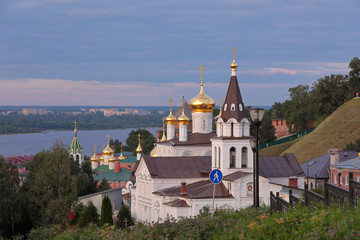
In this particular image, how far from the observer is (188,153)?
126 feet

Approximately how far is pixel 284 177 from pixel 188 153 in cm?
856

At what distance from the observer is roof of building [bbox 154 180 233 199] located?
2820cm

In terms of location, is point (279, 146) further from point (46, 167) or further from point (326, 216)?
point (326, 216)

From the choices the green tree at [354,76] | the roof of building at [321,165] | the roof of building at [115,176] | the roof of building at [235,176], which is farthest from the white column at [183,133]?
the green tree at [354,76]

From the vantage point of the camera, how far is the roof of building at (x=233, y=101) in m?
29.7

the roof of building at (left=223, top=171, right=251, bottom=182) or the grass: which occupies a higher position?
the grass

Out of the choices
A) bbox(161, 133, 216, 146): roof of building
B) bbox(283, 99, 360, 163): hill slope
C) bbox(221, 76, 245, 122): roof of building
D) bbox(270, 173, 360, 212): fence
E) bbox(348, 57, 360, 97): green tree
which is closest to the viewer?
bbox(270, 173, 360, 212): fence

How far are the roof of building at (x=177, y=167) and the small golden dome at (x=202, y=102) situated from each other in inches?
271

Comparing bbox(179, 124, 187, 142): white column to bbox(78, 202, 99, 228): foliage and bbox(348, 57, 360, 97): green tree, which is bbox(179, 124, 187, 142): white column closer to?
bbox(78, 202, 99, 228): foliage

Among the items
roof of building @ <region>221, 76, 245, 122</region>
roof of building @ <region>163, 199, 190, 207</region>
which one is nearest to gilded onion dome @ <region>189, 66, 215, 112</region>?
roof of building @ <region>221, 76, 245, 122</region>

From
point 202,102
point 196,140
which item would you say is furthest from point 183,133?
point 202,102

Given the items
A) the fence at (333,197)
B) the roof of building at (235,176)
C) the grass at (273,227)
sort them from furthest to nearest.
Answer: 1. the roof of building at (235,176)
2. the fence at (333,197)
3. the grass at (273,227)

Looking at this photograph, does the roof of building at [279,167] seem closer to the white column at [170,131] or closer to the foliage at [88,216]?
the foliage at [88,216]

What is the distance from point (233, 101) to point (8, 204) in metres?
12.0
